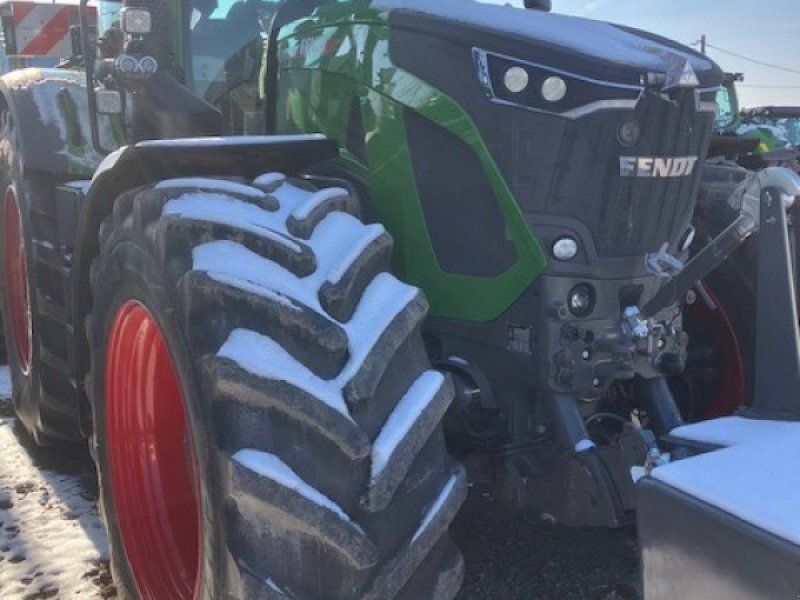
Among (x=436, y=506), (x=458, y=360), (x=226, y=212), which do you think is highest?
(x=226, y=212)

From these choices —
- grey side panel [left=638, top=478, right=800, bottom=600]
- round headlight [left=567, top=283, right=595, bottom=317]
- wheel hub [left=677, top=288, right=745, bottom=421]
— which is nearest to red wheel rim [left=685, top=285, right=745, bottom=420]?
wheel hub [left=677, top=288, right=745, bottom=421]

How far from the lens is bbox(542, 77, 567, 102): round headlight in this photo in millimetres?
2141

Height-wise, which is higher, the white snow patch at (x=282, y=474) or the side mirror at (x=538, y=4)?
the side mirror at (x=538, y=4)

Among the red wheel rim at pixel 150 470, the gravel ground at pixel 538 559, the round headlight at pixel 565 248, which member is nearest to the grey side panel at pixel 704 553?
the round headlight at pixel 565 248

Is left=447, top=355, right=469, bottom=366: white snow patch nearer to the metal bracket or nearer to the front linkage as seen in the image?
the front linkage

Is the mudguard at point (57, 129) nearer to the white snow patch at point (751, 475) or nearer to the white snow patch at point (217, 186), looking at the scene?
the white snow patch at point (217, 186)

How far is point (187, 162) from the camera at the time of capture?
7.40 feet

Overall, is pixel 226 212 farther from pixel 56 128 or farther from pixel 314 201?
pixel 56 128

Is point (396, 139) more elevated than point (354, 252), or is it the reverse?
point (396, 139)

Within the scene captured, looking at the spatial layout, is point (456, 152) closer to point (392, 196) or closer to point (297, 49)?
point (392, 196)

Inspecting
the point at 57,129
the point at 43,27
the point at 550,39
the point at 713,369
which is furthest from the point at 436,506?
the point at 43,27

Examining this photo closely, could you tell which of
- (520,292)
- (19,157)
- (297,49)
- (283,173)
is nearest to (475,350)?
(520,292)

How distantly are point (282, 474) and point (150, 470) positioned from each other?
965mm

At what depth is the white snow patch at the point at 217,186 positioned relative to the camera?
2014 millimetres
